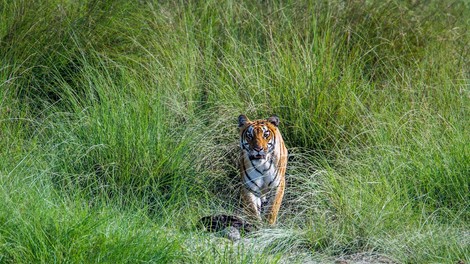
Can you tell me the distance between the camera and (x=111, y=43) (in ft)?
25.7

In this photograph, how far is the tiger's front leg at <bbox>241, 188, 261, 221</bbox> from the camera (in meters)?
6.46

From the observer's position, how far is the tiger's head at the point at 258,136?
646 centimetres

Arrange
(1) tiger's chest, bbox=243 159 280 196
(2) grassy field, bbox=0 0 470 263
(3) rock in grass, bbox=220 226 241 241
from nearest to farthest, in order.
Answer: (2) grassy field, bbox=0 0 470 263
(3) rock in grass, bbox=220 226 241 241
(1) tiger's chest, bbox=243 159 280 196

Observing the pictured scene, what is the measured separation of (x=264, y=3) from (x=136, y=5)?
3.56 ft

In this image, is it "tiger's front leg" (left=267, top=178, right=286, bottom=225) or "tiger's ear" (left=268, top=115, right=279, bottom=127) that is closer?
"tiger's front leg" (left=267, top=178, right=286, bottom=225)

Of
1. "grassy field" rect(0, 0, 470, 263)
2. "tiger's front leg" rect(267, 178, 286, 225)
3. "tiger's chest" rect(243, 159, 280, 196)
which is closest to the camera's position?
"grassy field" rect(0, 0, 470, 263)

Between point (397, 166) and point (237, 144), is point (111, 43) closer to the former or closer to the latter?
point (237, 144)

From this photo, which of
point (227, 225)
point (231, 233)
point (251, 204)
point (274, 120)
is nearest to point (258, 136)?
point (274, 120)

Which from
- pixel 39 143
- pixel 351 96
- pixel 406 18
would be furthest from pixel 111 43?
pixel 406 18

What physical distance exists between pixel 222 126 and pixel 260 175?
0.73 metres

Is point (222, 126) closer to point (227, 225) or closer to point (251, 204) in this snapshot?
point (251, 204)

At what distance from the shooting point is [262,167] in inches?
257

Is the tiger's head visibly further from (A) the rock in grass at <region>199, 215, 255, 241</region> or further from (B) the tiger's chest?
(A) the rock in grass at <region>199, 215, 255, 241</region>

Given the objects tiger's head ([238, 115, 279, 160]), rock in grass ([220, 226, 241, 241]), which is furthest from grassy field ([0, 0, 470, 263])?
tiger's head ([238, 115, 279, 160])
